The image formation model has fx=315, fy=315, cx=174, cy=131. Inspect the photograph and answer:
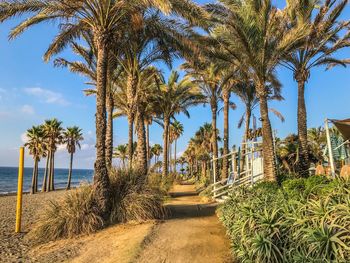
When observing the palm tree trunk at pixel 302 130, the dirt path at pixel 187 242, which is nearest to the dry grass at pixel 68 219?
the dirt path at pixel 187 242

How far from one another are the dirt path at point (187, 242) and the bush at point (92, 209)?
875mm

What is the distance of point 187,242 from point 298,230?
3342 mm

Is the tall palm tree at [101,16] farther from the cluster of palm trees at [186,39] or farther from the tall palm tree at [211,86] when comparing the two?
the tall palm tree at [211,86]

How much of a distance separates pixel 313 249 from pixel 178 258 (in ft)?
9.84

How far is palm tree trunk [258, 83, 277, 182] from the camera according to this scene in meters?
13.0

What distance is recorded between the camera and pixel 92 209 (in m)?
9.39

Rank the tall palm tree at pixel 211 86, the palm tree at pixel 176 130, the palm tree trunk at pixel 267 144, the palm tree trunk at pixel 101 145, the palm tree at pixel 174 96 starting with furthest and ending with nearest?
1. the palm tree at pixel 176 130
2. the palm tree at pixel 174 96
3. the tall palm tree at pixel 211 86
4. the palm tree trunk at pixel 267 144
5. the palm tree trunk at pixel 101 145

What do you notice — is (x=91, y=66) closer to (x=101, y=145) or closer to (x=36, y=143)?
(x=101, y=145)

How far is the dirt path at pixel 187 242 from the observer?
6.54 metres

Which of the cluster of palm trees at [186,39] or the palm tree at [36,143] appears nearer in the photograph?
the cluster of palm trees at [186,39]

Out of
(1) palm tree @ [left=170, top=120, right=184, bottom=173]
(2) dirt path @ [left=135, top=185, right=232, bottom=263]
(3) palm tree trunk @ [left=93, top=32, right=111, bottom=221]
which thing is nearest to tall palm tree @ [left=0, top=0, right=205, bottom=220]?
(3) palm tree trunk @ [left=93, top=32, right=111, bottom=221]

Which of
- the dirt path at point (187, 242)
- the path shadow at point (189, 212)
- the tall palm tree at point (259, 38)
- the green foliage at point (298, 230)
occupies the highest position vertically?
the tall palm tree at point (259, 38)

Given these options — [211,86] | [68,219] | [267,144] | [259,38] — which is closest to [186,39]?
[259,38]

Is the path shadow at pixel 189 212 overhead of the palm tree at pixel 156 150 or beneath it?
beneath
